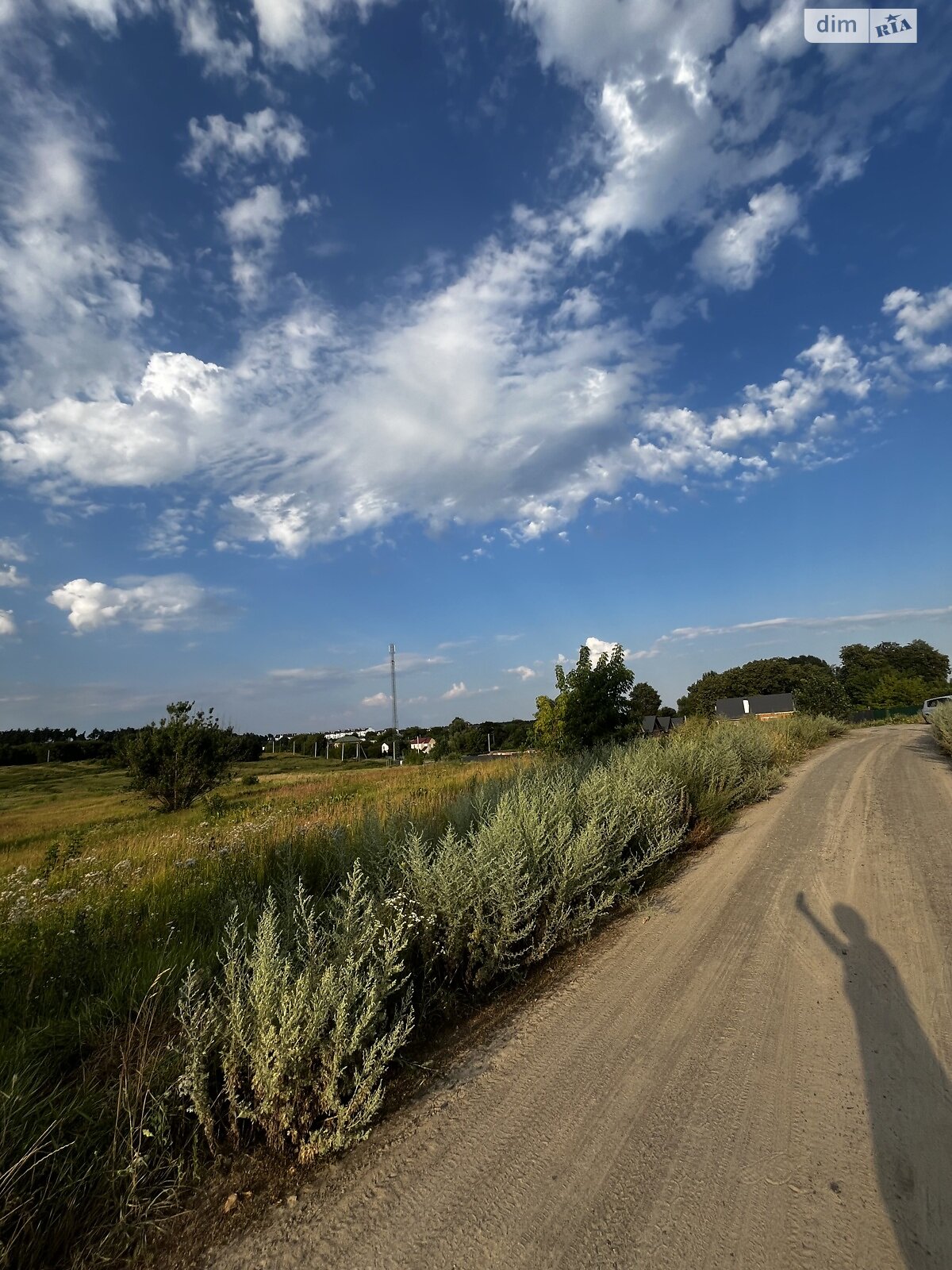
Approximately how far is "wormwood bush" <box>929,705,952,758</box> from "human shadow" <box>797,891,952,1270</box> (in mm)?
15051

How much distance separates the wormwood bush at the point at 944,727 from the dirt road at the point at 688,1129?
1399 centimetres

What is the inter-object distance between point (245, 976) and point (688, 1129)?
211 cm

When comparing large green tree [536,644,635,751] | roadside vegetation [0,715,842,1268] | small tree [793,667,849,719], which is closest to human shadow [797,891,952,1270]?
roadside vegetation [0,715,842,1268]

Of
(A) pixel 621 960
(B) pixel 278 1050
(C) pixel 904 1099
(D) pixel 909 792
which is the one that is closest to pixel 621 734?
(D) pixel 909 792

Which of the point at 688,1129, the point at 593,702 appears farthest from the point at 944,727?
the point at 688,1129

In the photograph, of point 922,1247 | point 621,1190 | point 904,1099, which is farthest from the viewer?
point 904,1099

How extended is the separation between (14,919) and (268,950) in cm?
287

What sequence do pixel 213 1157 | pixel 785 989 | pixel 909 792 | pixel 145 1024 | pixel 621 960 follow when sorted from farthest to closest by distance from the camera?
pixel 909 792 < pixel 621 960 < pixel 785 989 < pixel 145 1024 < pixel 213 1157

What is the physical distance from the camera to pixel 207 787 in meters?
25.5

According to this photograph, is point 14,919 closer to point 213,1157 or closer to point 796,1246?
point 213,1157

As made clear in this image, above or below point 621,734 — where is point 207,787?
below

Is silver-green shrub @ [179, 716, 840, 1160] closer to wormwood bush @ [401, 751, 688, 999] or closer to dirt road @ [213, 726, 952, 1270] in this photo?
wormwood bush @ [401, 751, 688, 999]

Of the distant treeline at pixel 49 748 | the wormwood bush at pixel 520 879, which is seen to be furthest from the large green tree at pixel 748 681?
the wormwood bush at pixel 520 879

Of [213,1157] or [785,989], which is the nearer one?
[213,1157]
